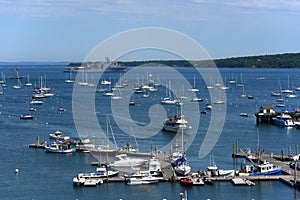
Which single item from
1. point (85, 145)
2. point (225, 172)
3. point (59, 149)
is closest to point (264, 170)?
point (225, 172)

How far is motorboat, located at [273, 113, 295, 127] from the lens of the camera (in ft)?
108

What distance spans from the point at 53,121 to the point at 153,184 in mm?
17991

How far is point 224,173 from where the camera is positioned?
18797 millimetres

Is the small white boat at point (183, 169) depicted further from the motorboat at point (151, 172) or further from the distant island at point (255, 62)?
the distant island at point (255, 62)

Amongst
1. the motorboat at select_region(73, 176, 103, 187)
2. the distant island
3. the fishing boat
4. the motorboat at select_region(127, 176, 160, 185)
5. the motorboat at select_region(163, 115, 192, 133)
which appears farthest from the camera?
the distant island

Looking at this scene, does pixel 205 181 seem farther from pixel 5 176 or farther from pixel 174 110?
pixel 174 110

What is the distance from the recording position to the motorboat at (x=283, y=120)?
32844 millimetres

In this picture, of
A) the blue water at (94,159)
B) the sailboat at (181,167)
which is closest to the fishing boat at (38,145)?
the blue water at (94,159)

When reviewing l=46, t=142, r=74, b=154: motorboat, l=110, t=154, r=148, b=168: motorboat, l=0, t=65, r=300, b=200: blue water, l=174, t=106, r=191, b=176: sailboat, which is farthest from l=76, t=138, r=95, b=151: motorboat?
l=174, t=106, r=191, b=176: sailboat

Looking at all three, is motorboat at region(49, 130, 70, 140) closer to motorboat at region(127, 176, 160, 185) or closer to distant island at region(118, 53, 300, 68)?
motorboat at region(127, 176, 160, 185)

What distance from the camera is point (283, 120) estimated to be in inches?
1315

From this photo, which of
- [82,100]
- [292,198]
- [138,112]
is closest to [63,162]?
[292,198]

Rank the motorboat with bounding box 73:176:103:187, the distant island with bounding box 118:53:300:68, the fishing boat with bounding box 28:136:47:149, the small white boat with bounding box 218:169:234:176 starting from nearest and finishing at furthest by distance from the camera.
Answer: the motorboat with bounding box 73:176:103:187 < the small white boat with bounding box 218:169:234:176 < the fishing boat with bounding box 28:136:47:149 < the distant island with bounding box 118:53:300:68

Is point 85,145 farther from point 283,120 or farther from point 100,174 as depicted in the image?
point 283,120
